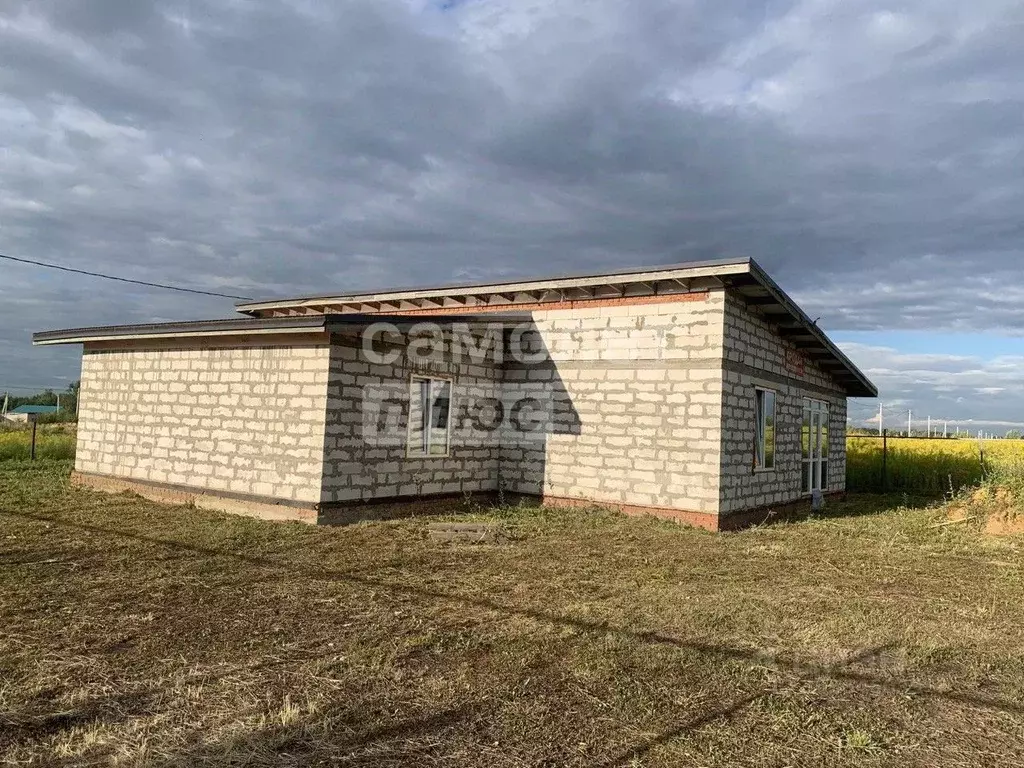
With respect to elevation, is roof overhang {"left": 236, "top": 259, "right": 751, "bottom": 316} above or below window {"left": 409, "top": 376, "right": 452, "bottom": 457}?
above

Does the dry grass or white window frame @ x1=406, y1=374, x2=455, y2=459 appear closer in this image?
the dry grass

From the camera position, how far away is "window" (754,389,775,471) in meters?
13.3

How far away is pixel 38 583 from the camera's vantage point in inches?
281

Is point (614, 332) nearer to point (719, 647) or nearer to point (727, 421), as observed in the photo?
point (727, 421)

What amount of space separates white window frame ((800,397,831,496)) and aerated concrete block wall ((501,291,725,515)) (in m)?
4.80

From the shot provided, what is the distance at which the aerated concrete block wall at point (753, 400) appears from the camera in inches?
473

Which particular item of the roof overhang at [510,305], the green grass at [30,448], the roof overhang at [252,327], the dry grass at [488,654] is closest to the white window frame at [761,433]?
the roof overhang at [510,305]

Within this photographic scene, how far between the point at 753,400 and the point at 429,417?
564cm

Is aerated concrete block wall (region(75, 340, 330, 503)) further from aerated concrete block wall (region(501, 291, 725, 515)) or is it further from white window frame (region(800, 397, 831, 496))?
white window frame (region(800, 397, 831, 496))

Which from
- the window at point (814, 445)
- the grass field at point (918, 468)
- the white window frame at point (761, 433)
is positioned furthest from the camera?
the grass field at point (918, 468)

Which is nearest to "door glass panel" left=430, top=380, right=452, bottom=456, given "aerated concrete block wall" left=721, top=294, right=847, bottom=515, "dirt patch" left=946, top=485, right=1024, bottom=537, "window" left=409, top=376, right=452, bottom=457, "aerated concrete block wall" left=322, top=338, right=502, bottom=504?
"window" left=409, top=376, right=452, bottom=457

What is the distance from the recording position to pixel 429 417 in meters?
12.6

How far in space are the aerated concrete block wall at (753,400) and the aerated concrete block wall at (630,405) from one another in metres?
0.36

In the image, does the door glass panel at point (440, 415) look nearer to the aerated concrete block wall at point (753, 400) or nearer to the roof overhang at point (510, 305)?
the roof overhang at point (510, 305)
